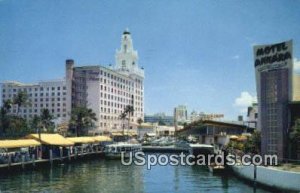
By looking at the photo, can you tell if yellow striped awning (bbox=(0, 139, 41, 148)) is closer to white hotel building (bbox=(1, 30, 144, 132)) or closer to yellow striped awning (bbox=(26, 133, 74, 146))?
yellow striped awning (bbox=(26, 133, 74, 146))

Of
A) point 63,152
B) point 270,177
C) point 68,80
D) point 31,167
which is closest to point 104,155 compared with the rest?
point 63,152

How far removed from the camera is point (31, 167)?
56906mm

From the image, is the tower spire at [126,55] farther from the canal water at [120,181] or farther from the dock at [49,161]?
the canal water at [120,181]

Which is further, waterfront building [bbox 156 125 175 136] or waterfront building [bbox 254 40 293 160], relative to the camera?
waterfront building [bbox 156 125 175 136]

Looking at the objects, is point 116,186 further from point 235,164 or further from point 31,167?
point 31,167

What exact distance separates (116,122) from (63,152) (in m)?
85.8

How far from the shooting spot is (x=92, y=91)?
472 ft

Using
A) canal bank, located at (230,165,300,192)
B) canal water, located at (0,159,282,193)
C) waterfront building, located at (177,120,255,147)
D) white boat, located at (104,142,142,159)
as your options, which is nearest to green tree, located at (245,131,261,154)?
canal water, located at (0,159,282,193)

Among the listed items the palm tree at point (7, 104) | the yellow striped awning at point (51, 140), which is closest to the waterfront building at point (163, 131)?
the palm tree at point (7, 104)

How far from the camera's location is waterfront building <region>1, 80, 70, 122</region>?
147375mm

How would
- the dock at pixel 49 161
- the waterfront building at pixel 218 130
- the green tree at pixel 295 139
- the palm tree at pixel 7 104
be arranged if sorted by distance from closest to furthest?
the green tree at pixel 295 139
the dock at pixel 49 161
the waterfront building at pixel 218 130
the palm tree at pixel 7 104

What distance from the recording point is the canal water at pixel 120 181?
39688mm

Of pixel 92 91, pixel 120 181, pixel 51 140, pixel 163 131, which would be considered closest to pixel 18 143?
pixel 51 140

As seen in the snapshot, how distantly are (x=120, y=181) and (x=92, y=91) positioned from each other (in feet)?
326
